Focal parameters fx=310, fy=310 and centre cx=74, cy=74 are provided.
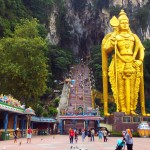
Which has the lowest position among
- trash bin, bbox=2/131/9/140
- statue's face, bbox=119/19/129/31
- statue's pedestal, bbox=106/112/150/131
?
trash bin, bbox=2/131/9/140

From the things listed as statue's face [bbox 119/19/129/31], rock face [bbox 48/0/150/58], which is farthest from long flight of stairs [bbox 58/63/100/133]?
Result: statue's face [bbox 119/19/129/31]

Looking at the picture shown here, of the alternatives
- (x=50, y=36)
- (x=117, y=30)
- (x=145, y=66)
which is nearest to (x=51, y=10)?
(x=50, y=36)

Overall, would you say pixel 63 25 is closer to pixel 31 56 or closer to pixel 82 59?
pixel 82 59

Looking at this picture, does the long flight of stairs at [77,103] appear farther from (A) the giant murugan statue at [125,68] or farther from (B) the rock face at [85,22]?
(B) the rock face at [85,22]

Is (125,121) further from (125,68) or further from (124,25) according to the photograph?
(124,25)

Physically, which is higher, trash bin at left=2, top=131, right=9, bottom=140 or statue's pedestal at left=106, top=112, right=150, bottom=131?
statue's pedestal at left=106, top=112, right=150, bottom=131

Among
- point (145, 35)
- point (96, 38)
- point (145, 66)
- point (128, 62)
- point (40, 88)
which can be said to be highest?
point (96, 38)

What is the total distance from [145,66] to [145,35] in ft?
33.6

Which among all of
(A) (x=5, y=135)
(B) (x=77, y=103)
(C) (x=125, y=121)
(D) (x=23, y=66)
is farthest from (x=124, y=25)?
(A) (x=5, y=135)

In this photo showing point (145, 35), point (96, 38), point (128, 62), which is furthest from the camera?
point (96, 38)

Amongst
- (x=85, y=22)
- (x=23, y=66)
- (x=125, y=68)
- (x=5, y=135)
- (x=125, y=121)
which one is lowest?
(x=5, y=135)

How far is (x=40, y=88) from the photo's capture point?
23.4m

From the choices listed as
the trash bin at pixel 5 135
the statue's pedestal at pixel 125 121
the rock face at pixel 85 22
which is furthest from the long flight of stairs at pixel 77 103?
the trash bin at pixel 5 135

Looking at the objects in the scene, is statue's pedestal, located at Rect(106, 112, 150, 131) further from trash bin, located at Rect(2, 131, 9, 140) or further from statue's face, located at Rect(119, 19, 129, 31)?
trash bin, located at Rect(2, 131, 9, 140)
